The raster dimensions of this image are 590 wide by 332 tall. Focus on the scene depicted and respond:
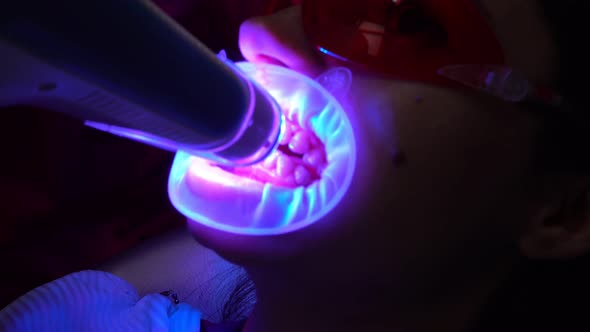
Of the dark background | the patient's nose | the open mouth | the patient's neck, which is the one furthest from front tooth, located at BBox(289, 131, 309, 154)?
the dark background

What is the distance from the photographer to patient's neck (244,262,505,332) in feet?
2.46

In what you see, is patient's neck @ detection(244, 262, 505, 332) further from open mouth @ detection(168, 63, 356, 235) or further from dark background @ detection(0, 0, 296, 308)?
dark background @ detection(0, 0, 296, 308)

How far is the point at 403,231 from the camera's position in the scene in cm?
67

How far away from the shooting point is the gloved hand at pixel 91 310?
38.3 inches

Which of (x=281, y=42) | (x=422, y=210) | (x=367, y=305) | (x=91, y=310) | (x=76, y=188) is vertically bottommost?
(x=91, y=310)

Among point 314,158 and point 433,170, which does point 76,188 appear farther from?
point 433,170

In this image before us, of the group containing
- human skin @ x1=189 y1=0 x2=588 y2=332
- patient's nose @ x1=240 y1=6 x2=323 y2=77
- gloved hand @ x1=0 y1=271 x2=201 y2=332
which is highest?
patient's nose @ x1=240 y1=6 x2=323 y2=77

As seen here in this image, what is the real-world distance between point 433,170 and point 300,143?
9.0 inches

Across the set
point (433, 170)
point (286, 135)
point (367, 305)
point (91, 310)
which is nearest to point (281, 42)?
point (286, 135)

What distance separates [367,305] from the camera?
29.9 inches

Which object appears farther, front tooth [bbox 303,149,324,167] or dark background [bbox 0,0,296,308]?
dark background [bbox 0,0,296,308]

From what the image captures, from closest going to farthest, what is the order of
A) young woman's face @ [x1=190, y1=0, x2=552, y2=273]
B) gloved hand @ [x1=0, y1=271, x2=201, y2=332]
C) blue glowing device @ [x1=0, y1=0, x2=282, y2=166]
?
blue glowing device @ [x1=0, y1=0, x2=282, y2=166]
young woman's face @ [x1=190, y1=0, x2=552, y2=273]
gloved hand @ [x1=0, y1=271, x2=201, y2=332]

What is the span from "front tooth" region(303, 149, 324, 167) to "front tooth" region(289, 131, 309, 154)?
14mm

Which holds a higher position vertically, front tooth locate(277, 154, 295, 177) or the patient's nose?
the patient's nose
